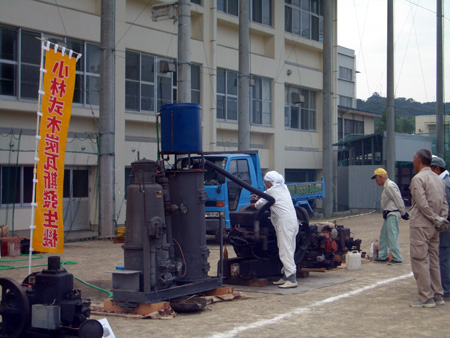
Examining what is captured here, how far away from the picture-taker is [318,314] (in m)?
7.89

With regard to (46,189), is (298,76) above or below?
above

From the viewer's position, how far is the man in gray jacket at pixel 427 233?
8289 millimetres

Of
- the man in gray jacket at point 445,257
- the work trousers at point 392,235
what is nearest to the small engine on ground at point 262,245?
the work trousers at point 392,235

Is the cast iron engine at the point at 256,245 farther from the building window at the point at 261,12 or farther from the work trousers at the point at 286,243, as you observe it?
the building window at the point at 261,12

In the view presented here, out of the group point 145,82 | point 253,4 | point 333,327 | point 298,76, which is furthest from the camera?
point 298,76

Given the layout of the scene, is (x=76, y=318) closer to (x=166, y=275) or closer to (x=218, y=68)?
(x=166, y=275)

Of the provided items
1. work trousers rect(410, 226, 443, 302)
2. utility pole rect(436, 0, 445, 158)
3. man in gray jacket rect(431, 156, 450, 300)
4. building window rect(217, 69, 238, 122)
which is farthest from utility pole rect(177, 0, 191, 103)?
utility pole rect(436, 0, 445, 158)

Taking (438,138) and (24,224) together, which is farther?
(438,138)

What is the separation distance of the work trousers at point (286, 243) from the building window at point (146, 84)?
13210 millimetres

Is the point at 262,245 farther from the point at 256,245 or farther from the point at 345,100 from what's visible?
the point at 345,100

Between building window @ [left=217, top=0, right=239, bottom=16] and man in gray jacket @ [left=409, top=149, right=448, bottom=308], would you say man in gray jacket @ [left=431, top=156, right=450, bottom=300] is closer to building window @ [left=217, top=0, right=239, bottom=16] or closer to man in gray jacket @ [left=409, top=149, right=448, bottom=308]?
man in gray jacket @ [left=409, top=149, right=448, bottom=308]

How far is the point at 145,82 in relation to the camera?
23.1m

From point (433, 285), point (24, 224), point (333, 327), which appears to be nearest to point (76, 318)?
point (333, 327)

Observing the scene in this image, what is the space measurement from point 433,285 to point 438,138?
85.4 feet
